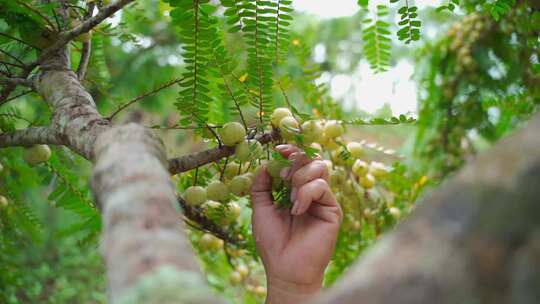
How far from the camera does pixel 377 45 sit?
4.33ft

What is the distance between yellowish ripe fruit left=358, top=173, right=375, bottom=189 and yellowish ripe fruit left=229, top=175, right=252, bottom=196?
0.49 metres

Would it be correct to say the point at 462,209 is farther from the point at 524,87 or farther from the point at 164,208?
the point at 524,87

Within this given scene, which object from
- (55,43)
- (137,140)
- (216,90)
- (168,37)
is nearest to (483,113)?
(216,90)

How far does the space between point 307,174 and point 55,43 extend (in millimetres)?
440

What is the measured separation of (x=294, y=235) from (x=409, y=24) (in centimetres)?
41

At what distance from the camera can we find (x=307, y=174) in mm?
931

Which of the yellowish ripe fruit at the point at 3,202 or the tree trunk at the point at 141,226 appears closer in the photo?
the tree trunk at the point at 141,226

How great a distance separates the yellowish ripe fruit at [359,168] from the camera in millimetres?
1376

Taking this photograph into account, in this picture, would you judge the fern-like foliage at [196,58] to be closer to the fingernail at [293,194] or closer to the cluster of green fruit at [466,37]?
the fingernail at [293,194]

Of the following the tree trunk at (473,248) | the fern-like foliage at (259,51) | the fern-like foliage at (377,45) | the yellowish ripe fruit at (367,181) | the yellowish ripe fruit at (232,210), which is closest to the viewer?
the tree trunk at (473,248)

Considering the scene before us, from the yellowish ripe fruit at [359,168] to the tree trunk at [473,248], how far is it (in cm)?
105

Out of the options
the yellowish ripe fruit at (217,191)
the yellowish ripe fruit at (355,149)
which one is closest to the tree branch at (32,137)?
the yellowish ripe fruit at (217,191)

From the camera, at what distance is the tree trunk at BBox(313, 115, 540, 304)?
296 millimetres

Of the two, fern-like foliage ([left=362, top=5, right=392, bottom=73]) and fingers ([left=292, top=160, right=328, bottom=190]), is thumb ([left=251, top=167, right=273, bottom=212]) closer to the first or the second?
fingers ([left=292, top=160, right=328, bottom=190])
